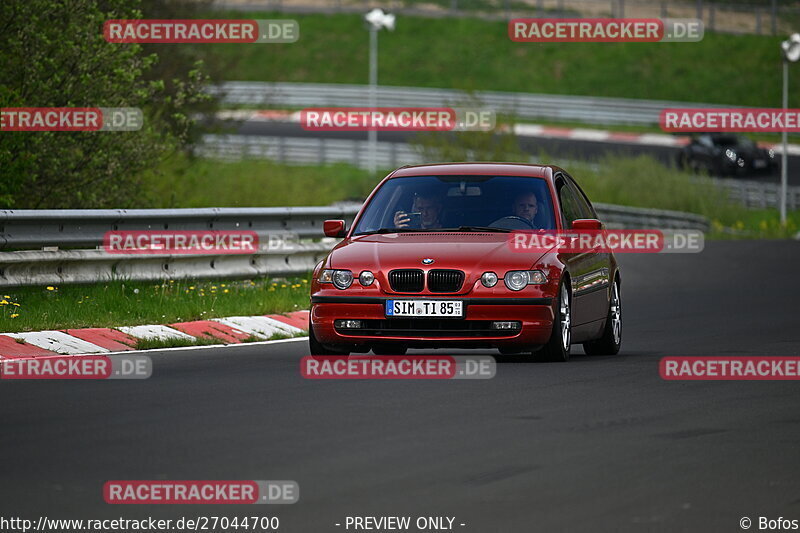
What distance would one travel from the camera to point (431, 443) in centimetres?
880

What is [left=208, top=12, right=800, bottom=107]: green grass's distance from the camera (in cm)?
7188

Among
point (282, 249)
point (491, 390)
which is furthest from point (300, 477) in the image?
point (282, 249)

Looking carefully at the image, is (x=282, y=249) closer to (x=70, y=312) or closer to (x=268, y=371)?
(x=70, y=312)

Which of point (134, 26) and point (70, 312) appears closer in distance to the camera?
point (70, 312)

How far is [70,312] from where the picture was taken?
15.0m

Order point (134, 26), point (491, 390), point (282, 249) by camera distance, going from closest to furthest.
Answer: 1. point (491, 390)
2. point (282, 249)
3. point (134, 26)

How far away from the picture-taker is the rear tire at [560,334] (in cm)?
1270

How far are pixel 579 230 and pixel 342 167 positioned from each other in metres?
42.1

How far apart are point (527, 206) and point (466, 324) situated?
1507mm

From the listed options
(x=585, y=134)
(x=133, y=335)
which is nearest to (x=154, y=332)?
(x=133, y=335)

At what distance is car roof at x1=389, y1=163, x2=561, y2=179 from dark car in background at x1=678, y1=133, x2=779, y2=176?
138 ft

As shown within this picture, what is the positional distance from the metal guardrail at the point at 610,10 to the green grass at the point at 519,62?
0.70 metres

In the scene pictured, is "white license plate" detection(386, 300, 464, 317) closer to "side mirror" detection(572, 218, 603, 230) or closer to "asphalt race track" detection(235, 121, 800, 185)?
"side mirror" detection(572, 218, 603, 230)

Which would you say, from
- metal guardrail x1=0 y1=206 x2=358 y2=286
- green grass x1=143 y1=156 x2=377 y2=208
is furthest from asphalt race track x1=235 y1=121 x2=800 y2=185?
metal guardrail x1=0 y1=206 x2=358 y2=286
